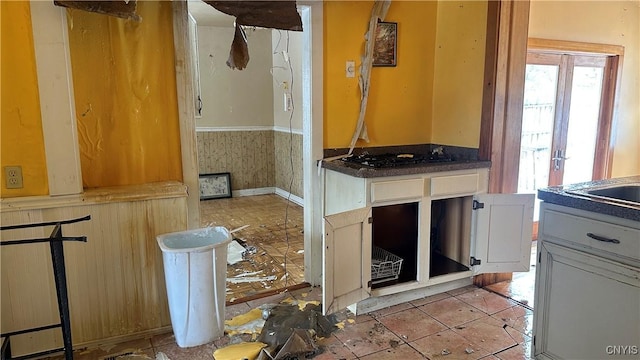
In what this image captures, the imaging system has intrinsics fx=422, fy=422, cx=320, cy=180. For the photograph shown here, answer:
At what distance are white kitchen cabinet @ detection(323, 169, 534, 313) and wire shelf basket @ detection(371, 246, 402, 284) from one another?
0.05 metres

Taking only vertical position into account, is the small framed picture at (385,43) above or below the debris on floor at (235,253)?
above

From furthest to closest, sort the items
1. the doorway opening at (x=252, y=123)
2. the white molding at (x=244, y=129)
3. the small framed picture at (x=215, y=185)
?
the small framed picture at (x=215, y=185) → the white molding at (x=244, y=129) → the doorway opening at (x=252, y=123)

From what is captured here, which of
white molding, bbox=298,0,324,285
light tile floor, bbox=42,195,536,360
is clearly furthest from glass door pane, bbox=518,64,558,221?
white molding, bbox=298,0,324,285

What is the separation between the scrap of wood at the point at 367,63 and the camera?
3113 millimetres

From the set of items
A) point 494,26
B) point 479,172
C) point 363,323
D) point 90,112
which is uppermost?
point 494,26

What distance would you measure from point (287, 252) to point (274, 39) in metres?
3.50

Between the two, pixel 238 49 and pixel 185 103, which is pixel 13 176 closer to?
pixel 185 103

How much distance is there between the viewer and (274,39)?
612 centimetres

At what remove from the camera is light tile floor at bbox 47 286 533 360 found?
7.73 ft

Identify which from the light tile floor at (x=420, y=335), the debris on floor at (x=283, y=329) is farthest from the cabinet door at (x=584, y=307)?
the debris on floor at (x=283, y=329)

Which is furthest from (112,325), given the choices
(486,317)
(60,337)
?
(486,317)

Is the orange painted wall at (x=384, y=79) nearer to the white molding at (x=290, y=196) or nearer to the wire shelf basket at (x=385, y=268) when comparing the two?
the wire shelf basket at (x=385, y=268)

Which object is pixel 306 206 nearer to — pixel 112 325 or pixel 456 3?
pixel 112 325

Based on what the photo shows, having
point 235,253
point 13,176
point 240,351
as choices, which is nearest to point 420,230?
point 240,351
